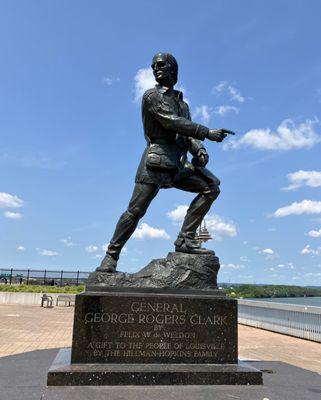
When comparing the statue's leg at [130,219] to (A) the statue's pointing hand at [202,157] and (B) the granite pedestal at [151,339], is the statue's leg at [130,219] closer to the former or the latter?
(B) the granite pedestal at [151,339]

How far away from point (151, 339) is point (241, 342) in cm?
857

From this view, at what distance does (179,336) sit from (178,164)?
86.5 inches

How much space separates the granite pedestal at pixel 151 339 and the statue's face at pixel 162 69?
107 inches

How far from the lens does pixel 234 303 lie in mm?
5406

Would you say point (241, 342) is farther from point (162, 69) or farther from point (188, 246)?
point (162, 69)

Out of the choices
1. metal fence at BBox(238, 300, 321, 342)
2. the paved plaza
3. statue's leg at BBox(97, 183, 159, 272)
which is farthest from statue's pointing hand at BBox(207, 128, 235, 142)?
metal fence at BBox(238, 300, 321, 342)

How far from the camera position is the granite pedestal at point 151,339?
4871 millimetres

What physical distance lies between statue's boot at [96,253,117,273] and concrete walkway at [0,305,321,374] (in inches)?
181

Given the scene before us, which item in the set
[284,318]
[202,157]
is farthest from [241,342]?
[202,157]

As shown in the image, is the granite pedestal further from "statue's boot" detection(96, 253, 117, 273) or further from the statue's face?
the statue's face

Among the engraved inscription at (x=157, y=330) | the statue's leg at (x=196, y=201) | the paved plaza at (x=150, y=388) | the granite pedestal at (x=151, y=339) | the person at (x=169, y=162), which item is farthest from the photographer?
the statue's leg at (x=196, y=201)

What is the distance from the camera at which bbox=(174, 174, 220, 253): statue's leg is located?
604 cm

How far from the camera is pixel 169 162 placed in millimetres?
5902

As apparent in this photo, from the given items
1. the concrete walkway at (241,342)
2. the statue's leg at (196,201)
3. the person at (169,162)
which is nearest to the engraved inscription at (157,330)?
the person at (169,162)
